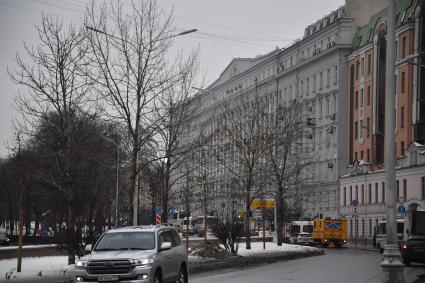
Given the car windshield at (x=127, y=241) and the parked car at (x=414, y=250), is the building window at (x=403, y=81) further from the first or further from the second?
the car windshield at (x=127, y=241)

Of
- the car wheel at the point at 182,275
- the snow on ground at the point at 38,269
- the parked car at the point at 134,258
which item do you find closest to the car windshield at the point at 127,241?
the parked car at the point at 134,258

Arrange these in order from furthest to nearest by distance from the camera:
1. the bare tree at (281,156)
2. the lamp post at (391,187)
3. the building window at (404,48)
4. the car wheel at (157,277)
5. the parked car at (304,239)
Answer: the building window at (404,48)
the parked car at (304,239)
the bare tree at (281,156)
the lamp post at (391,187)
the car wheel at (157,277)

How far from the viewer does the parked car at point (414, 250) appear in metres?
35.7

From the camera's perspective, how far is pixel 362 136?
3317 inches

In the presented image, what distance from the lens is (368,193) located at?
79250 millimetres

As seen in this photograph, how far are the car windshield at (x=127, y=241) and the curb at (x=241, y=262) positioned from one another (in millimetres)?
10115

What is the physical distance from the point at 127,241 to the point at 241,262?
1758 cm

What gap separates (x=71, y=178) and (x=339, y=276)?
432 inches

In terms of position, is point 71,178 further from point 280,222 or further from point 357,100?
point 357,100

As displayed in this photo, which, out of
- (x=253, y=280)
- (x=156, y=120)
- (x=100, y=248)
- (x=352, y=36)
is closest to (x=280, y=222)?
(x=156, y=120)

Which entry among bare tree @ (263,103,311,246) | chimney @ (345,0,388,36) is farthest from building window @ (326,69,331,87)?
Answer: bare tree @ (263,103,311,246)

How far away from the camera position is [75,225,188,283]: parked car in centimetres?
1725

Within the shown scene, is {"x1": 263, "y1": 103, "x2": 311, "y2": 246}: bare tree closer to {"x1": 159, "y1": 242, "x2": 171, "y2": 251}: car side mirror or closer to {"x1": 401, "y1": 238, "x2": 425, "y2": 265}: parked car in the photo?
{"x1": 401, "y1": 238, "x2": 425, "y2": 265}: parked car

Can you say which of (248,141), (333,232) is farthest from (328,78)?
(248,141)
